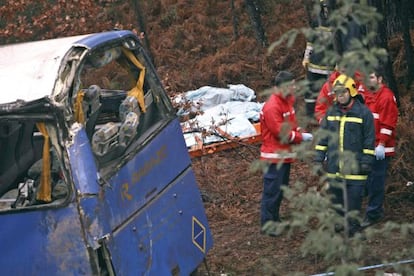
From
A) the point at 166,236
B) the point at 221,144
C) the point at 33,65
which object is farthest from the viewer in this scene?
the point at 221,144

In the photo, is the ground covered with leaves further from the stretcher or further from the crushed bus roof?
the crushed bus roof

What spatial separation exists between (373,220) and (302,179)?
53.2 inches

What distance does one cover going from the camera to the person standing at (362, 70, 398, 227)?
838cm

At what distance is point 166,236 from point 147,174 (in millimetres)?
479

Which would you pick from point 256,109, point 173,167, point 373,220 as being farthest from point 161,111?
point 256,109

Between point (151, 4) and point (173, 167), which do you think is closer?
point (173, 167)

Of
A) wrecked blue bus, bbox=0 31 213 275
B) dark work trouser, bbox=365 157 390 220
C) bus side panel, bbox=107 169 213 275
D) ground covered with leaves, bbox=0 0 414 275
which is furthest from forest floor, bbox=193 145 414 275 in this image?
wrecked blue bus, bbox=0 31 213 275

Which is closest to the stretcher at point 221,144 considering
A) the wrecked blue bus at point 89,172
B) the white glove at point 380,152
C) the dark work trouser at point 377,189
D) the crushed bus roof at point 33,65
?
the dark work trouser at point 377,189

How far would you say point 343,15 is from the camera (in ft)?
10.6

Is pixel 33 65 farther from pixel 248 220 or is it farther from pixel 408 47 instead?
pixel 408 47

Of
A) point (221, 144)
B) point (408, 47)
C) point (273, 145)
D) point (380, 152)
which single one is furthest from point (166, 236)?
point (408, 47)

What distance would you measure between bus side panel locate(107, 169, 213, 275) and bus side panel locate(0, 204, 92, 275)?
0.23 meters

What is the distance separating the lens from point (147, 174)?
6.05m

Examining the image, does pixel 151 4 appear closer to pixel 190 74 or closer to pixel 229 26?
pixel 229 26
